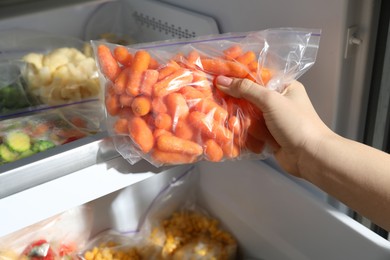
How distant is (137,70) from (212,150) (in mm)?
176

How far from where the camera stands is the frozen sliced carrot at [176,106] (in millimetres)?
712

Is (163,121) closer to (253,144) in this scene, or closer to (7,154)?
(253,144)

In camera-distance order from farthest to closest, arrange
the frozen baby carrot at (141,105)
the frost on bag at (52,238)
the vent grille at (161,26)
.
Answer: the vent grille at (161,26) < the frost on bag at (52,238) < the frozen baby carrot at (141,105)

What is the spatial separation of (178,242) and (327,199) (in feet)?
1.34

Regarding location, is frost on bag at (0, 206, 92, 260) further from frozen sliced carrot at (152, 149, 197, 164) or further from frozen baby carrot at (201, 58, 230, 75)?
frozen baby carrot at (201, 58, 230, 75)

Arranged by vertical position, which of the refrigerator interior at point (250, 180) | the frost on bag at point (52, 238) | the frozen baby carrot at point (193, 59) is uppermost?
the frozen baby carrot at point (193, 59)

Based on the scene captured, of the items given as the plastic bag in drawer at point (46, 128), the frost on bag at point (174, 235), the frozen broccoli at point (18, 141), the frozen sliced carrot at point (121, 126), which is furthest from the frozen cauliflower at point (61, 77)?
the frost on bag at point (174, 235)

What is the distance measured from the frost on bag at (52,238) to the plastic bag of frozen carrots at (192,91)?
369mm

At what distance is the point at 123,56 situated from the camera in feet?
2.48

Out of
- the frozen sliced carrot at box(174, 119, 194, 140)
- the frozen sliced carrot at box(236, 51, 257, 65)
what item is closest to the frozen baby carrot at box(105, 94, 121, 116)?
the frozen sliced carrot at box(174, 119, 194, 140)

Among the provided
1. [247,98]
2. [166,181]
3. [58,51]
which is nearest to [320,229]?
[247,98]

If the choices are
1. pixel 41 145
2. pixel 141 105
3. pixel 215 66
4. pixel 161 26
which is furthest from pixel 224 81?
pixel 161 26

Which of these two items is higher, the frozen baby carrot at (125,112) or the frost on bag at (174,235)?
the frozen baby carrot at (125,112)

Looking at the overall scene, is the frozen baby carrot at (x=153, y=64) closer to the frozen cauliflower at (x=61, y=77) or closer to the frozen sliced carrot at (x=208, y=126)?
the frozen sliced carrot at (x=208, y=126)
